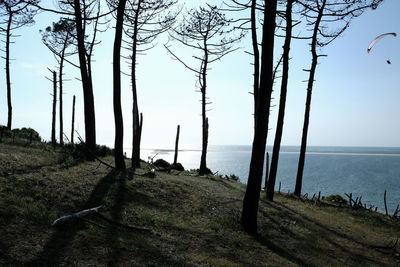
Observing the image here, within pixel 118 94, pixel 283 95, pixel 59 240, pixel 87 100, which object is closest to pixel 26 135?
pixel 87 100

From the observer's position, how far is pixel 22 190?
7.85 meters

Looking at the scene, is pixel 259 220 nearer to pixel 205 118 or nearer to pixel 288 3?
pixel 288 3

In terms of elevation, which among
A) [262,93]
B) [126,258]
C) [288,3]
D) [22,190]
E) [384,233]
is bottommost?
[384,233]

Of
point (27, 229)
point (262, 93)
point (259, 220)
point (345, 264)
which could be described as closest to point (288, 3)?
point (262, 93)

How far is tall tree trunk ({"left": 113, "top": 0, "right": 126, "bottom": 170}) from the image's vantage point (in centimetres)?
1315

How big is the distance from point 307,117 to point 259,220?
900cm

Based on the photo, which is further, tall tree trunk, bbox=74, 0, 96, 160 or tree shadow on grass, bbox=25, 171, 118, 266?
tall tree trunk, bbox=74, 0, 96, 160

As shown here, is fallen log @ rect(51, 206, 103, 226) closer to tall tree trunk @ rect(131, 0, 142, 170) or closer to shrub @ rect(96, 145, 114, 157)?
shrub @ rect(96, 145, 114, 157)

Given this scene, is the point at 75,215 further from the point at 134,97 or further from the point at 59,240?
the point at 134,97

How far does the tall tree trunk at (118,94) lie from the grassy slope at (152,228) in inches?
40.2

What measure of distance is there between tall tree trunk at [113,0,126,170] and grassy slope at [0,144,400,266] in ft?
3.35

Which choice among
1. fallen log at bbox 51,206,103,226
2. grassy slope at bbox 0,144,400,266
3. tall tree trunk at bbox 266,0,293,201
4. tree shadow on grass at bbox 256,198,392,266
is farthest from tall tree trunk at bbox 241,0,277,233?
tall tree trunk at bbox 266,0,293,201

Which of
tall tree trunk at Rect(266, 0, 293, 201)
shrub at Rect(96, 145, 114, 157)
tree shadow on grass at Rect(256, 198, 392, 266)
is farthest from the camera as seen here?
shrub at Rect(96, 145, 114, 157)

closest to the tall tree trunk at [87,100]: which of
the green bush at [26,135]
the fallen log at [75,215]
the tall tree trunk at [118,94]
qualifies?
the tall tree trunk at [118,94]
